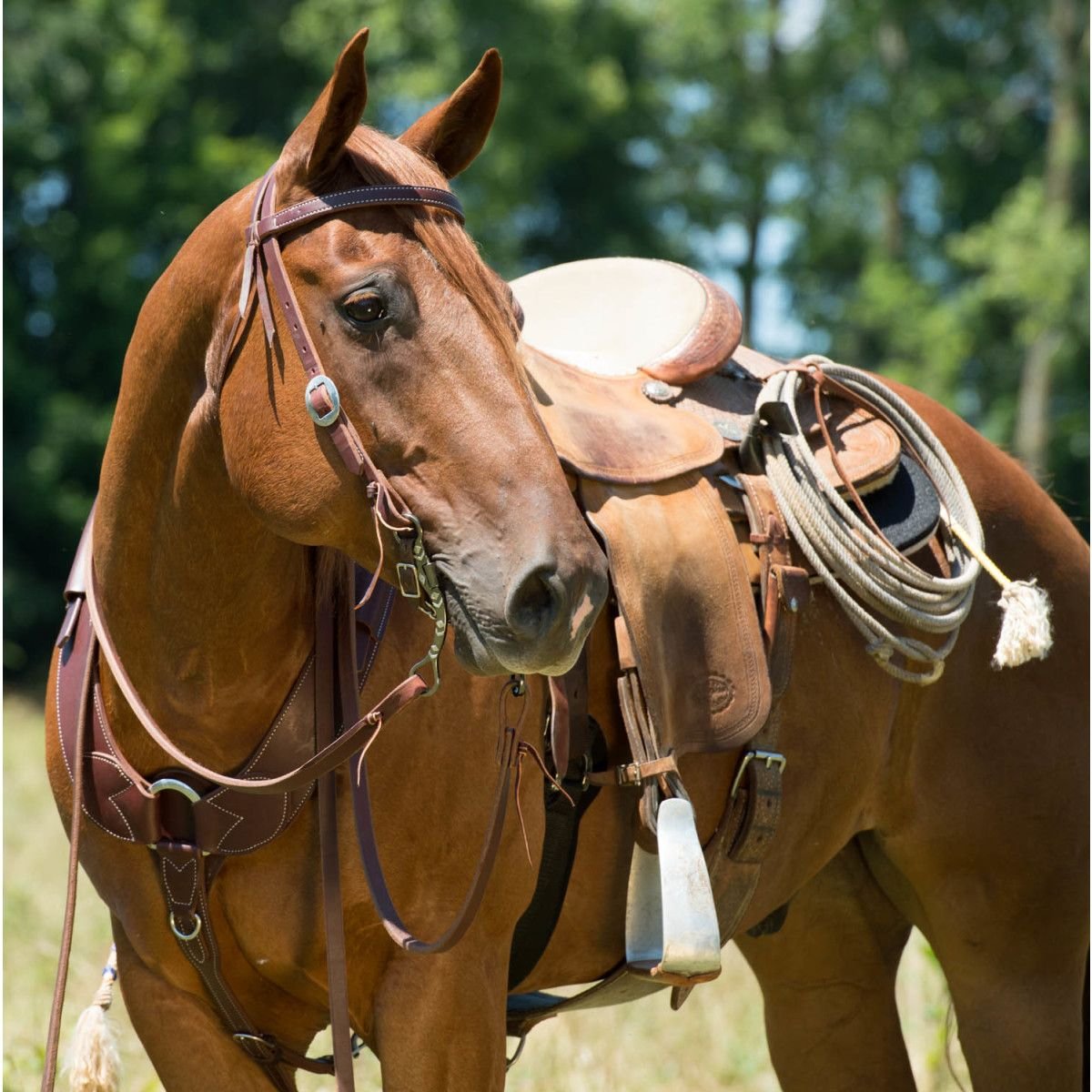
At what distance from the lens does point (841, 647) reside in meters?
3.28

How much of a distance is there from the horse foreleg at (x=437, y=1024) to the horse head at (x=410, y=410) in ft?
2.23

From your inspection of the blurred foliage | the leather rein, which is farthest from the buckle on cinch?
the blurred foliage

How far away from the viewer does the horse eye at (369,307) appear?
7.13 ft

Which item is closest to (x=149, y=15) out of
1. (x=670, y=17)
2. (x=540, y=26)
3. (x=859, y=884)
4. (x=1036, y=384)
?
(x=540, y=26)

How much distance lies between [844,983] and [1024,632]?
1280 mm

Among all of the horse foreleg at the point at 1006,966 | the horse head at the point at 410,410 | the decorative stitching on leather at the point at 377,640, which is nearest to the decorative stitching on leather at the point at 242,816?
the decorative stitching on leather at the point at 377,640

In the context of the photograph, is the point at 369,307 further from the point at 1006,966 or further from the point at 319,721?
the point at 1006,966

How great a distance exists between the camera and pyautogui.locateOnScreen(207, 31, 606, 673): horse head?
2.08 meters

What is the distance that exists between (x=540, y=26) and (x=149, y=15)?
5.85 metres

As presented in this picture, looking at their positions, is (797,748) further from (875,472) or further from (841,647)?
→ (875,472)

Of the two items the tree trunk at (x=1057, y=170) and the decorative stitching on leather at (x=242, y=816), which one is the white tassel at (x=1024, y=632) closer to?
the decorative stitching on leather at (x=242, y=816)

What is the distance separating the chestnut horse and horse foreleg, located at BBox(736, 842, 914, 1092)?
312 mm

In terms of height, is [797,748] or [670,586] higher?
[670,586]

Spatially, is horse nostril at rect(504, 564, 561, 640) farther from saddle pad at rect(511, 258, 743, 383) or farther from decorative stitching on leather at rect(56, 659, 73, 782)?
saddle pad at rect(511, 258, 743, 383)
